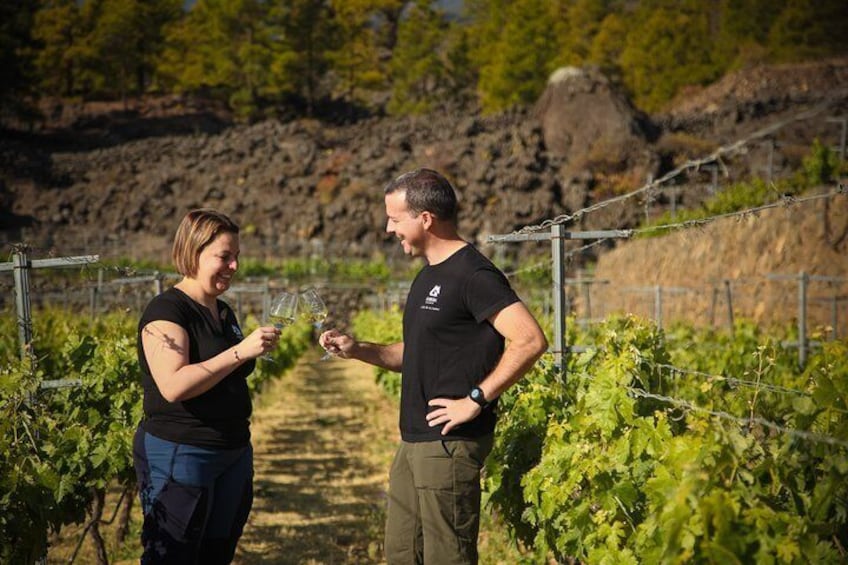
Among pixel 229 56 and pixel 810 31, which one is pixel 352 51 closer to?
pixel 229 56

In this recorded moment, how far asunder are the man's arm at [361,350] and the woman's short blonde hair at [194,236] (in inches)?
19.7

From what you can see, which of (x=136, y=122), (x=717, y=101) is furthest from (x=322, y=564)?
(x=136, y=122)

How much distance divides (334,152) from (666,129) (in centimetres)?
1705

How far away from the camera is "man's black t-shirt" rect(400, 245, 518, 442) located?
257cm

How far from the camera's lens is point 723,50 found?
58656 millimetres

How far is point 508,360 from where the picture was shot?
2.55 m

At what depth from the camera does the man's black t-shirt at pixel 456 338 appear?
257cm

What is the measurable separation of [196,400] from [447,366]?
2.73ft

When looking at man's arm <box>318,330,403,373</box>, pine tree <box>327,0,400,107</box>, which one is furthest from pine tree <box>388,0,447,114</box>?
man's arm <box>318,330,403,373</box>

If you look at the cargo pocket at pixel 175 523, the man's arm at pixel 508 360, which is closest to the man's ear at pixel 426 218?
the man's arm at pixel 508 360

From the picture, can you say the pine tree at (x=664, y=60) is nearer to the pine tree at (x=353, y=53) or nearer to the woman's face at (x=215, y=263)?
the pine tree at (x=353, y=53)

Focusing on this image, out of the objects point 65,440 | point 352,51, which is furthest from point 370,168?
point 65,440

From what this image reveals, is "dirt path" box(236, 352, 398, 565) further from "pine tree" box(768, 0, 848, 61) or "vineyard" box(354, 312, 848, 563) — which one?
"pine tree" box(768, 0, 848, 61)

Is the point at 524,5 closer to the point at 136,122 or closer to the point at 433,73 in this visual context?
the point at 433,73
